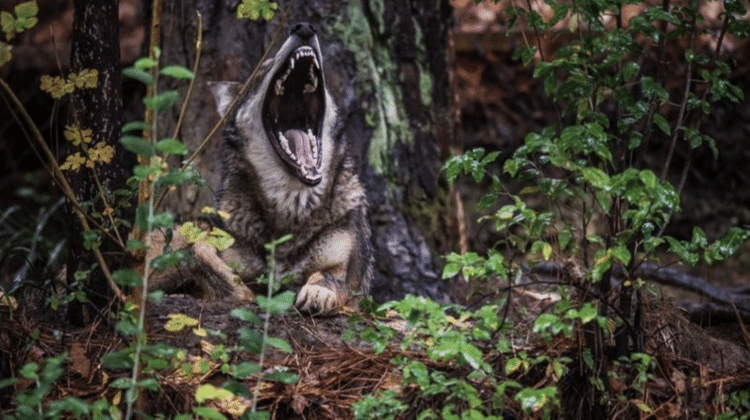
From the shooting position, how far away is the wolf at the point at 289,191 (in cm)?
486

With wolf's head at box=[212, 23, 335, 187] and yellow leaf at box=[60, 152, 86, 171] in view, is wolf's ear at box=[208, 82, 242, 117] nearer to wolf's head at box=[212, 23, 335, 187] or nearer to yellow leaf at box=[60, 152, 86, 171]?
wolf's head at box=[212, 23, 335, 187]

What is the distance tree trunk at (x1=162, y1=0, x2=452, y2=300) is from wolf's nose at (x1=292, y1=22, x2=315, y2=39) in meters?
0.83

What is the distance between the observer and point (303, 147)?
194 inches

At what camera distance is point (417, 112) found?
19.1 feet

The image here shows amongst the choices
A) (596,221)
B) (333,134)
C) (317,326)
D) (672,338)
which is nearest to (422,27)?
(333,134)

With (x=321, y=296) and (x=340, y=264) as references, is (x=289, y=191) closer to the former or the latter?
(x=340, y=264)

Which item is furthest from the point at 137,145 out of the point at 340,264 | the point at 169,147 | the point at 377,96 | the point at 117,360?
the point at 377,96

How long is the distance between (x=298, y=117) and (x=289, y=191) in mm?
385

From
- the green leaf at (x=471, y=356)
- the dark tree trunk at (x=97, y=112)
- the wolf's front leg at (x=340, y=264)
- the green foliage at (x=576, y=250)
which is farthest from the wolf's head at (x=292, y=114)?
the green leaf at (x=471, y=356)

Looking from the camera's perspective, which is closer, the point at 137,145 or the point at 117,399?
the point at 137,145

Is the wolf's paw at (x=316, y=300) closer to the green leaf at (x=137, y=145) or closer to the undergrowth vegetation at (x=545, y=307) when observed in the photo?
the undergrowth vegetation at (x=545, y=307)

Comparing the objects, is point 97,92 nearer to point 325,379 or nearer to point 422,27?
point 325,379

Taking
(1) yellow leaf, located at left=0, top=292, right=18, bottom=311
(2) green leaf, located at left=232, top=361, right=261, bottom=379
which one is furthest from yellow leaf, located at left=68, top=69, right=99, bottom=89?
(2) green leaf, located at left=232, top=361, right=261, bottom=379

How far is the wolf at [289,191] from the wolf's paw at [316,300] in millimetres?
236
